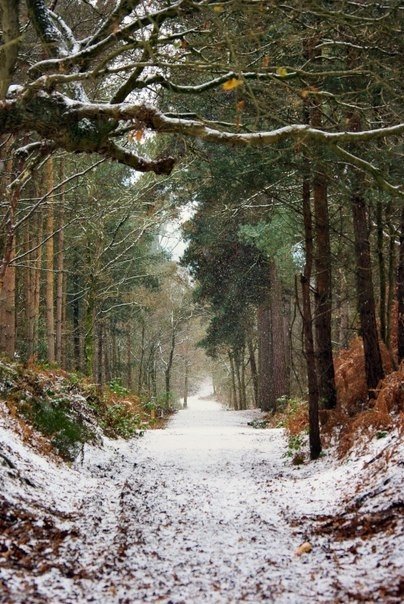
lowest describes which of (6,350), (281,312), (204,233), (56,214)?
(6,350)

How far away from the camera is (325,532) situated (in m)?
4.09

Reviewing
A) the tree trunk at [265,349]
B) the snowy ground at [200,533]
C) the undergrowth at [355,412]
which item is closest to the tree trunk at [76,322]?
the tree trunk at [265,349]

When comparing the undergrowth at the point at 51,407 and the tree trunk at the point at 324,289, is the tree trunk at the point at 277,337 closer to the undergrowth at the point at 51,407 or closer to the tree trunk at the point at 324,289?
the tree trunk at the point at 324,289

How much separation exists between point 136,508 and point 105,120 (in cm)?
374

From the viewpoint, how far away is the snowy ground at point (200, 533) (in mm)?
2900

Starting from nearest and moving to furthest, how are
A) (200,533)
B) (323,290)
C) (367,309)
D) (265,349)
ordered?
(200,533) < (367,309) < (323,290) < (265,349)

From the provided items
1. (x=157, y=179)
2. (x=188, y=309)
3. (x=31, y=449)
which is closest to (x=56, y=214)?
(x=157, y=179)

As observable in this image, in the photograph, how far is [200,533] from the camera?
14.1 ft

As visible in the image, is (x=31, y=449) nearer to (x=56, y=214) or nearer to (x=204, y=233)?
(x=56, y=214)

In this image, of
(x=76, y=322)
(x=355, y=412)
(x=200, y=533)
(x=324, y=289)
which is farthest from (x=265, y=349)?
(x=200, y=533)

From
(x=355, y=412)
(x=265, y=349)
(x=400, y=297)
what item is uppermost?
(x=400, y=297)

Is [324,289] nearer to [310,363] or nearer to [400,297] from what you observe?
[400,297]

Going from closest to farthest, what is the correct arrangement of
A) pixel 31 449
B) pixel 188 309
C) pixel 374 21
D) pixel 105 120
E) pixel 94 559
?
pixel 94 559
pixel 105 120
pixel 374 21
pixel 31 449
pixel 188 309

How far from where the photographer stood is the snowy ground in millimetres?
2900
